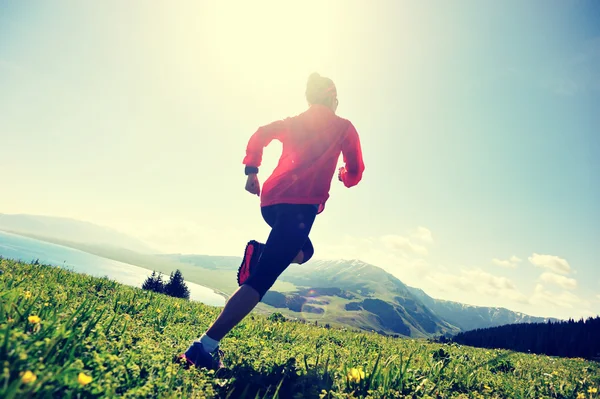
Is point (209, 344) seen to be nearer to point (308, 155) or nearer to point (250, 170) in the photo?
point (250, 170)

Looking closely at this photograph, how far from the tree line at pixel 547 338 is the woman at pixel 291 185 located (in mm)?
111790

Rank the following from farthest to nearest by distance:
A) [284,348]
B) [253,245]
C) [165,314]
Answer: [165,314] < [284,348] < [253,245]

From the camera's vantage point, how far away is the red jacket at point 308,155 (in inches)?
156

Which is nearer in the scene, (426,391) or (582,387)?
(426,391)

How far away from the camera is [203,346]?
3.13m

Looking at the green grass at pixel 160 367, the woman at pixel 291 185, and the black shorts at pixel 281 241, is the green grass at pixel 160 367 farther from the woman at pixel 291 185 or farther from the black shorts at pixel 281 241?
the black shorts at pixel 281 241

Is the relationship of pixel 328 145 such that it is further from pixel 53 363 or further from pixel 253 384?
pixel 53 363

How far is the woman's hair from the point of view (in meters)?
4.69

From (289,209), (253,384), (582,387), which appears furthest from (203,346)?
(582,387)

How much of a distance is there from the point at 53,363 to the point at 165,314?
326 cm

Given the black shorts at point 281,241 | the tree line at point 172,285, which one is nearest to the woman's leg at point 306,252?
the black shorts at point 281,241

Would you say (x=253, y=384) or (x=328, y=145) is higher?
(x=328, y=145)

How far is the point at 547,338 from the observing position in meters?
107

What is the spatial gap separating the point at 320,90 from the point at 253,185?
1.75 metres
